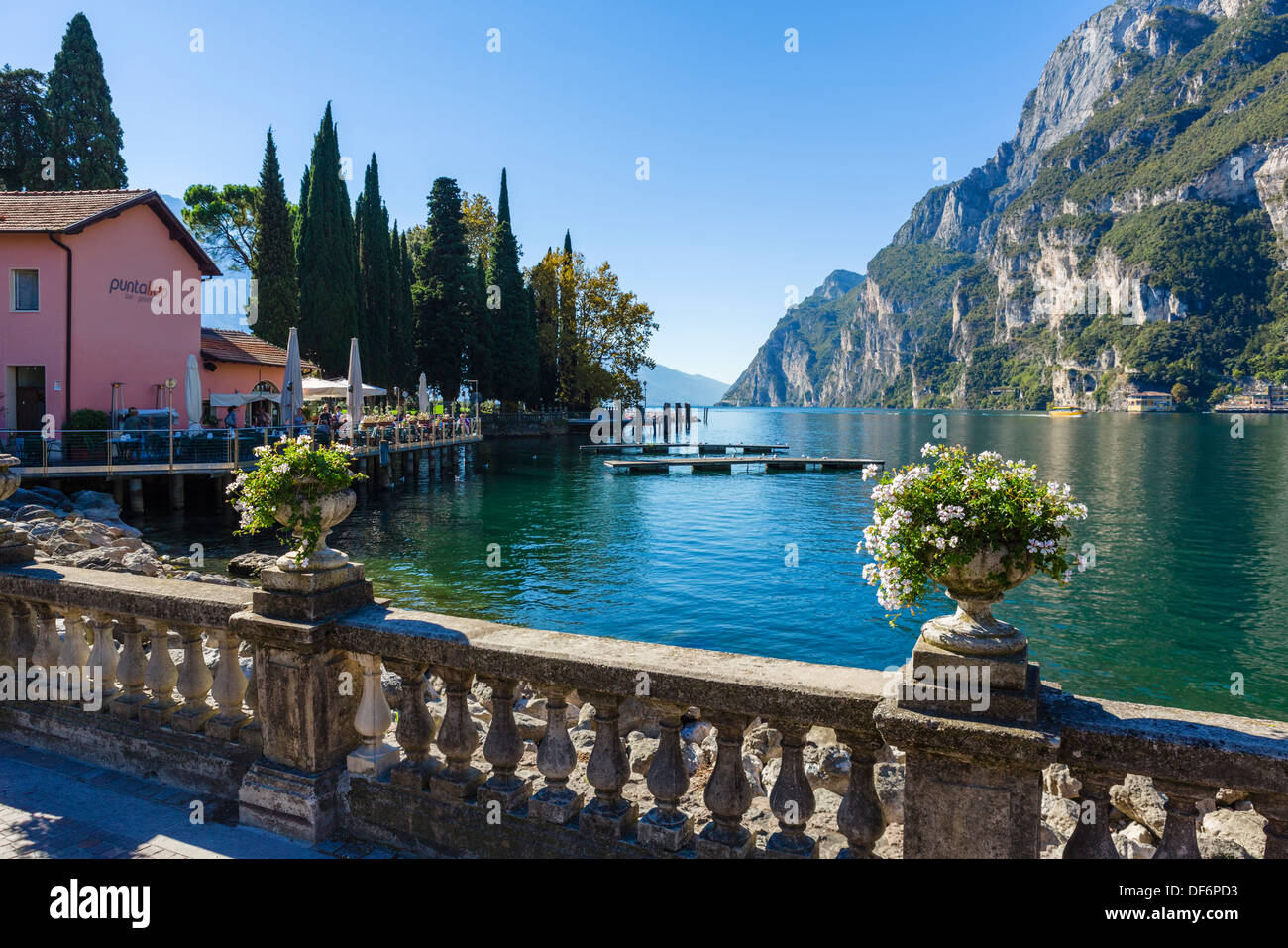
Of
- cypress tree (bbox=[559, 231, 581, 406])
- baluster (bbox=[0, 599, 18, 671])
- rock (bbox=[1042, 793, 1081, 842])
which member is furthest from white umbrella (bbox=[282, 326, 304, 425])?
cypress tree (bbox=[559, 231, 581, 406])

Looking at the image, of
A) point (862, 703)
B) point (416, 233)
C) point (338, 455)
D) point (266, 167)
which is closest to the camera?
point (862, 703)

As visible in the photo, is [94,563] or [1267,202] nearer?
[94,563]

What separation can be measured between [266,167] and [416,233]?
31.7 m

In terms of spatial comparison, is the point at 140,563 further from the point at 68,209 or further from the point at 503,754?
the point at 68,209

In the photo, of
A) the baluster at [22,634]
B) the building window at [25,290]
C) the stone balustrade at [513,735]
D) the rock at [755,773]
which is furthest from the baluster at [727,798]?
the building window at [25,290]

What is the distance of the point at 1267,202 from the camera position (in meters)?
170

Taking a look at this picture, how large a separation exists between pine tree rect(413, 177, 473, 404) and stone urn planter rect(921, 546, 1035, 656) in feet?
189

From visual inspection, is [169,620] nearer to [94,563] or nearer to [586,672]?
[586,672]

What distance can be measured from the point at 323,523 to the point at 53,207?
102 ft

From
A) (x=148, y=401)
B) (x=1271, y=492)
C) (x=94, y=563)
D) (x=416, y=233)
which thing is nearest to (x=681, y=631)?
(x=94, y=563)

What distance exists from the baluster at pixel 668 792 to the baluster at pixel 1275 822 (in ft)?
6.79

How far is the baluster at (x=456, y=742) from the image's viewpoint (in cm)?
385

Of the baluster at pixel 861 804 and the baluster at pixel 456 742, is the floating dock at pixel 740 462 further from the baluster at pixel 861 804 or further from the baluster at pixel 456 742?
the baluster at pixel 861 804

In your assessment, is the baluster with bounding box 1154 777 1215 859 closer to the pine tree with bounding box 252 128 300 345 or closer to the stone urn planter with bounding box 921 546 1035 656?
the stone urn planter with bounding box 921 546 1035 656
